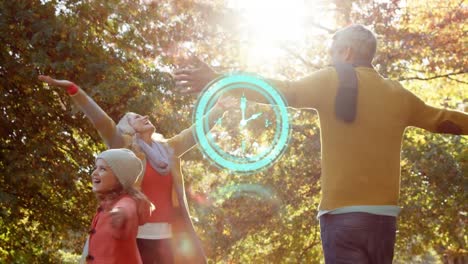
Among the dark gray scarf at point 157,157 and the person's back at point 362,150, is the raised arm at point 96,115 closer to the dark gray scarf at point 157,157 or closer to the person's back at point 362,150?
the dark gray scarf at point 157,157

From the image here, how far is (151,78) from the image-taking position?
13.2 metres

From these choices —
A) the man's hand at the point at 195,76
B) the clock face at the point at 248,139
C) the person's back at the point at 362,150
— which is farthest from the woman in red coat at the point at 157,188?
the clock face at the point at 248,139

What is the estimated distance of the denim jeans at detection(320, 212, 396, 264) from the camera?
3506mm

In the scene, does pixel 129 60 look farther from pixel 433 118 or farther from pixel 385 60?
pixel 433 118

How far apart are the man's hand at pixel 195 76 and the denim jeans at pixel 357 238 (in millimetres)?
866

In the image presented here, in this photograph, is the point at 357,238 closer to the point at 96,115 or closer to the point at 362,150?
the point at 362,150

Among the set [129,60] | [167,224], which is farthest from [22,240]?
[167,224]

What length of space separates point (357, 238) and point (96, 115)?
2.73 meters

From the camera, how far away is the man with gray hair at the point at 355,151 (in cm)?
354

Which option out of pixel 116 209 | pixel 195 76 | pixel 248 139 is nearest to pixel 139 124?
pixel 116 209

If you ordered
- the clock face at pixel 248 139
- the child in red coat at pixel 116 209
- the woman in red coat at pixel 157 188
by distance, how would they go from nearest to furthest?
1. the child in red coat at pixel 116 209
2. the woman in red coat at pixel 157 188
3. the clock face at pixel 248 139

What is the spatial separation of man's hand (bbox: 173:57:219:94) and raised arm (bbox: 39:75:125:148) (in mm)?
1779

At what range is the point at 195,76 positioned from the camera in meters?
3.78

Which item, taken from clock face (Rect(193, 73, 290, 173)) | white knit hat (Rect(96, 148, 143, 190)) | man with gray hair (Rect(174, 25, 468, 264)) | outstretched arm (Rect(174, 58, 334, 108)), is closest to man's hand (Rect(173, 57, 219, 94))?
man with gray hair (Rect(174, 25, 468, 264))
